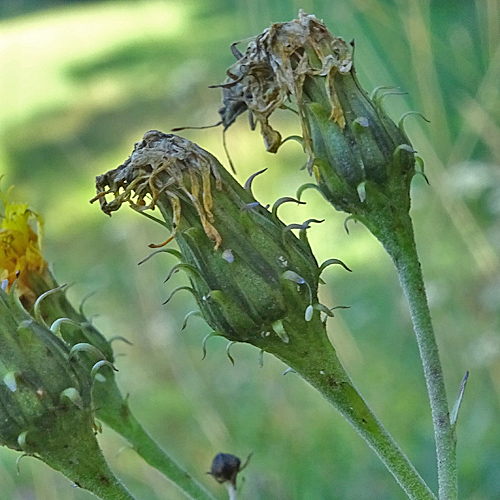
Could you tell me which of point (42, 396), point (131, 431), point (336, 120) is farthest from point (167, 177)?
point (131, 431)

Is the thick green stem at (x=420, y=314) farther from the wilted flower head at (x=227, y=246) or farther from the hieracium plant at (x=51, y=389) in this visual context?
the hieracium plant at (x=51, y=389)

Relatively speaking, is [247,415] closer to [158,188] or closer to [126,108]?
[158,188]

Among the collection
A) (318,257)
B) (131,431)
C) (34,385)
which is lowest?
(131,431)

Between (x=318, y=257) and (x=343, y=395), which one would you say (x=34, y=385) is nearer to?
(x=343, y=395)

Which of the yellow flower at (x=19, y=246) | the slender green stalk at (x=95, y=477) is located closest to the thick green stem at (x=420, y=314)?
the slender green stalk at (x=95, y=477)

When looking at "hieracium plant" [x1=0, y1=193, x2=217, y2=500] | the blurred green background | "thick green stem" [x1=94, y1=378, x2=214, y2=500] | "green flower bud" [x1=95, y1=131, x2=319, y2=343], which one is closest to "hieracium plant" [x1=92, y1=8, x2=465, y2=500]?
"green flower bud" [x1=95, y1=131, x2=319, y2=343]

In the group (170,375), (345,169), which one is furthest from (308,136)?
(170,375)

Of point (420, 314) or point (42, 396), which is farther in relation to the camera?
point (420, 314)

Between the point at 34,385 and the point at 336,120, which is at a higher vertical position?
the point at 336,120
